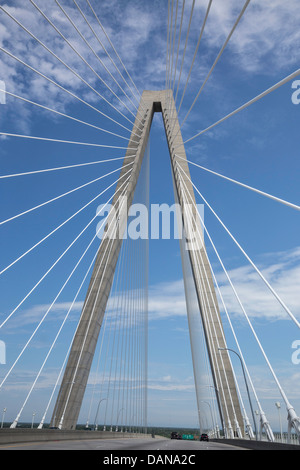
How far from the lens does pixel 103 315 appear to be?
937 inches

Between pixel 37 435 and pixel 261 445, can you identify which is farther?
pixel 37 435

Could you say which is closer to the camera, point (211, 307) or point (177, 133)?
point (211, 307)

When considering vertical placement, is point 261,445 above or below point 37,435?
below

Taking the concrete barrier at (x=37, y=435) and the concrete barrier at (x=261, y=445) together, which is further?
the concrete barrier at (x=37, y=435)

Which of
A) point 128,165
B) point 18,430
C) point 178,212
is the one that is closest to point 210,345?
point 178,212

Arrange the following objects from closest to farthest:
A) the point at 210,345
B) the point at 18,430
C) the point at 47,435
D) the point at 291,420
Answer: the point at 291,420
the point at 18,430
the point at 47,435
the point at 210,345

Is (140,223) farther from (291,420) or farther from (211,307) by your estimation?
(291,420)

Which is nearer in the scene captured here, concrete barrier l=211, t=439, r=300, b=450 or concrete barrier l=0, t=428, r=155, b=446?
concrete barrier l=211, t=439, r=300, b=450

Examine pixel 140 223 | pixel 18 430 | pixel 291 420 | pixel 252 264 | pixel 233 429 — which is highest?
pixel 140 223

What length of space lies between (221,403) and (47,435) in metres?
11.0

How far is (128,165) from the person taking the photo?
2603cm
